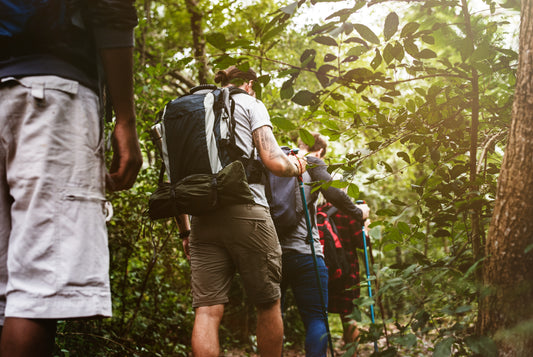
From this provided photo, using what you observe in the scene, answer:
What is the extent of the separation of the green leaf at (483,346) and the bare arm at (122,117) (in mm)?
1223

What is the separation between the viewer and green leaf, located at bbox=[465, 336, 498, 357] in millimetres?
1421

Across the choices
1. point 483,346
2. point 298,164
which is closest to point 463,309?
point 483,346

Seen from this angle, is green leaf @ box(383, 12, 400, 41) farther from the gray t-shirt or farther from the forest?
the gray t-shirt

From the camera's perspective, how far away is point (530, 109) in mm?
1453

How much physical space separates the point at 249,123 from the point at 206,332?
4.25ft

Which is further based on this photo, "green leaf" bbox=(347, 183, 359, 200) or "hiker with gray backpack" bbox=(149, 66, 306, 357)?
"hiker with gray backpack" bbox=(149, 66, 306, 357)

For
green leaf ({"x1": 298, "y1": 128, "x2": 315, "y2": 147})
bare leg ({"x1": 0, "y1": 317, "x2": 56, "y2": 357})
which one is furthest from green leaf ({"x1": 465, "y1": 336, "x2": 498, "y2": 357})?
bare leg ({"x1": 0, "y1": 317, "x2": 56, "y2": 357})

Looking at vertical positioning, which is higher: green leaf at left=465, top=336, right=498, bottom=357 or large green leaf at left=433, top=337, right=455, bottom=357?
green leaf at left=465, top=336, right=498, bottom=357

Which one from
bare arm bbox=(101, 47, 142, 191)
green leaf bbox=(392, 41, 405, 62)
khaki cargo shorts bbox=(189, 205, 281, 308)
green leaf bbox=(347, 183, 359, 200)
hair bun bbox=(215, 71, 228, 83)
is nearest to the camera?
bare arm bbox=(101, 47, 142, 191)

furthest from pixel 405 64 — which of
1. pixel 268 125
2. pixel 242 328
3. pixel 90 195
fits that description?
pixel 242 328

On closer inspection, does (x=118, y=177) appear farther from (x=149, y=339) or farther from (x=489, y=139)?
(x=149, y=339)

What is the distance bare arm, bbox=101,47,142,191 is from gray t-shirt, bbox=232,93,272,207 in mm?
1311

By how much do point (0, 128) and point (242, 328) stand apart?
5125 millimetres

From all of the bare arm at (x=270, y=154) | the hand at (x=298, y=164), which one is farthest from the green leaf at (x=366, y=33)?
the hand at (x=298, y=164)
